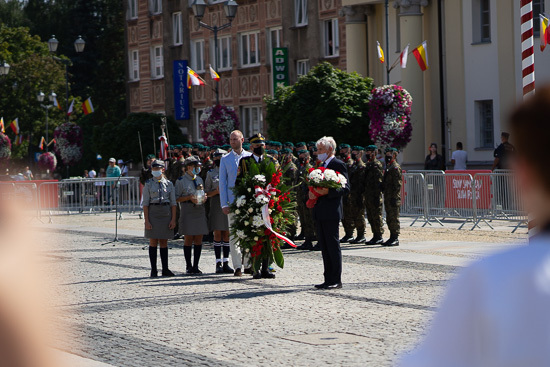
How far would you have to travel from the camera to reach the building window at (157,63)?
2406 inches

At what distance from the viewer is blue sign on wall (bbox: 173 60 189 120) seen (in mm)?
56094

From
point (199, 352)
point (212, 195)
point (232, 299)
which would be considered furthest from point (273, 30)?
point (199, 352)

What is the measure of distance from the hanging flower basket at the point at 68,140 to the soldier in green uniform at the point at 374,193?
140 ft

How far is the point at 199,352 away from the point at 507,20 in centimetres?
2863

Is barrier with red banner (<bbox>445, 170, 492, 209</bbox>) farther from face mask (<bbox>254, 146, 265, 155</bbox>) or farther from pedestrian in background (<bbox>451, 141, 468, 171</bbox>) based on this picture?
face mask (<bbox>254, 146, 265, 155</bbox>)

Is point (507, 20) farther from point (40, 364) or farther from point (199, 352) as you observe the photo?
point (40, 364)

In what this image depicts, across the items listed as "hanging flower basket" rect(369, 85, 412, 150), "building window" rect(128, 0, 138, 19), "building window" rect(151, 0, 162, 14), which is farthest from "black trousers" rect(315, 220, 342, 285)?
"building window" rect(128, 0, 138, 19)

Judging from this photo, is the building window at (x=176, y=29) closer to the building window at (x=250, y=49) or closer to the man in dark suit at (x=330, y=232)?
the building window at (x=250, y=49)

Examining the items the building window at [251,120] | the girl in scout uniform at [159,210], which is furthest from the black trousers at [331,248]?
the building window at [251,120]

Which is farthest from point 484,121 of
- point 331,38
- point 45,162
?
point 45,162

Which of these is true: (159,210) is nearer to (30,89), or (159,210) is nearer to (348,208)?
(348,208)

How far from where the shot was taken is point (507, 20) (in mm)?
36531

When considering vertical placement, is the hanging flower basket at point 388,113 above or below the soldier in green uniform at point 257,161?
above

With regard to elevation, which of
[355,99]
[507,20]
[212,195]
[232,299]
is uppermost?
[507,20]
